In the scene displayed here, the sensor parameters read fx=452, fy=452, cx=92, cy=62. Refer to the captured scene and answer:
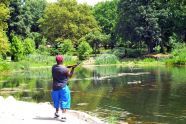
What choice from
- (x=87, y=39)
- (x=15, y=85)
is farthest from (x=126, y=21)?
(x=15, y=85)

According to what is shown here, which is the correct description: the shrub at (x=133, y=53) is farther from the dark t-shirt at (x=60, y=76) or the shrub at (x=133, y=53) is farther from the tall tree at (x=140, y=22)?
the dark t-shirt at (x=60, y=76)

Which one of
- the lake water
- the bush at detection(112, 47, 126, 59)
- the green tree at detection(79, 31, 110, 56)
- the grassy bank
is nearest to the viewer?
the lake water

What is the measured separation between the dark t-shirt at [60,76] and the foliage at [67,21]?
7477 cm

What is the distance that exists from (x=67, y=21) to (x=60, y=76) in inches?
3045

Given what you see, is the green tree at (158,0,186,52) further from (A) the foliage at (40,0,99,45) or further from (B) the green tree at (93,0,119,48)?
(B) the green tree at (93,0,119,48)

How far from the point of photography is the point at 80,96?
28.3m

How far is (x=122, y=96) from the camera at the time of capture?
27.6 m

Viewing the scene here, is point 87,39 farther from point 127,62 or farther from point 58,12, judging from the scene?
point 127,62

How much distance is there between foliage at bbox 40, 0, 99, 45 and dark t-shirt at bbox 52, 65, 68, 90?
245 ft

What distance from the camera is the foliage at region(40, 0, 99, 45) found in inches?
3506

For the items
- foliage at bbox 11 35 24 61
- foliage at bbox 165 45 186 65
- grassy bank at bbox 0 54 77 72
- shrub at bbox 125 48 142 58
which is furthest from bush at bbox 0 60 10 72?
shrub at bbox 125 48 142 58

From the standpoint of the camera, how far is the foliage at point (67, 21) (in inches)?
3506

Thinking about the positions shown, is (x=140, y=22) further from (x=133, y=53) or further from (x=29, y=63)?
(x=29, y=63)

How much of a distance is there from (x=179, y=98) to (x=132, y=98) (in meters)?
2.72
